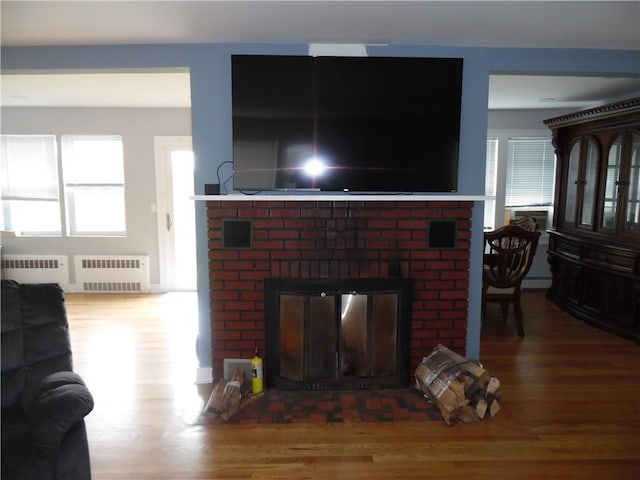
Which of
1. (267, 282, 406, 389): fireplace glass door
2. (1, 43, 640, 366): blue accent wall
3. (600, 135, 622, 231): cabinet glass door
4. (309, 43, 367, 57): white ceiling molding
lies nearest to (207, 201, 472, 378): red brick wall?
(267, 282, 406, 389): fireplace glass door

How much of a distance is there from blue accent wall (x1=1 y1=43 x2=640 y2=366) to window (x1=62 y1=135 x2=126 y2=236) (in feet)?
8.45

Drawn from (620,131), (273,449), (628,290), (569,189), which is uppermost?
(620,131)

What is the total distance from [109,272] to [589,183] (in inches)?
208

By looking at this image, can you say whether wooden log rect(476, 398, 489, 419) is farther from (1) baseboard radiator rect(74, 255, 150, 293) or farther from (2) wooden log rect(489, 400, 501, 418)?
(1) baseboard radiator rect(74, 255, 150, 293)

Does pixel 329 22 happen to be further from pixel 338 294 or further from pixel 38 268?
pixel 38 268

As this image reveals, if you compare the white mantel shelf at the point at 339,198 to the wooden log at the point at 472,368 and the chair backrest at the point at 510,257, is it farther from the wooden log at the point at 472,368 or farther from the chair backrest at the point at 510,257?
the chair backrest at the point at 510,257

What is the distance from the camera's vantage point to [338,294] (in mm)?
3014

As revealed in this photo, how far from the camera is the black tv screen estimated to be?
2.78 m

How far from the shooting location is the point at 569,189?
4.88m

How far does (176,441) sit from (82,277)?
12.3ft

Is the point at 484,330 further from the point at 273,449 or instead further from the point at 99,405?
the point at 99,405

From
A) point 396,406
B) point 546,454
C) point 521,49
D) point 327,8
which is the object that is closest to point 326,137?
point 327,8

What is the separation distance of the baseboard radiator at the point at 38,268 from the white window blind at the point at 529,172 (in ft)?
17.7

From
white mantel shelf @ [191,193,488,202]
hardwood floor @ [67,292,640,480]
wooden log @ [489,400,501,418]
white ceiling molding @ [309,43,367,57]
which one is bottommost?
hardwood floor @ [67,292,640,480]
